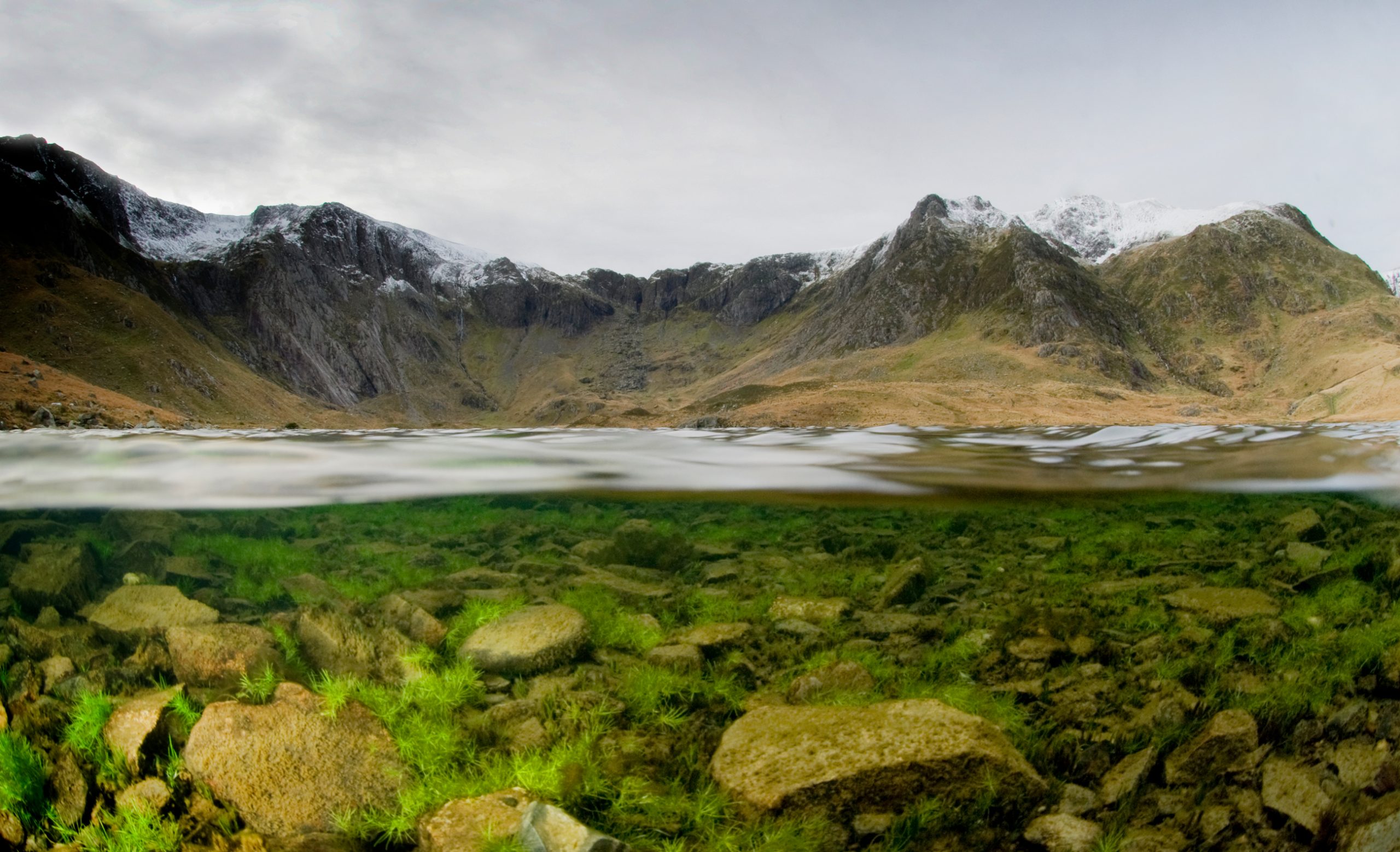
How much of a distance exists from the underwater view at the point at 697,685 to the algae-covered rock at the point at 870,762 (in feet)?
0.06

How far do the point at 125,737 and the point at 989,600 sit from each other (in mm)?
7304

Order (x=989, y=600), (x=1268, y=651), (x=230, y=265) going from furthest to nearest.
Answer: (x=230, y=265) < (x=989, y=600) < (x=1268, y=651)

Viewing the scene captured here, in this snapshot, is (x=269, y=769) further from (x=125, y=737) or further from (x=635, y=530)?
(x=635, y=530)

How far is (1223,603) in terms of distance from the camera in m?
6.16

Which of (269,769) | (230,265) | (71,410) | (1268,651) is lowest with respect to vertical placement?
(269,769)

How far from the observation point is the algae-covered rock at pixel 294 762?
3902 mm

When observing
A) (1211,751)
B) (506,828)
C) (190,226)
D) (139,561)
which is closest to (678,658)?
(506,828)

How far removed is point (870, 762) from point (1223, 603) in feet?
15.8

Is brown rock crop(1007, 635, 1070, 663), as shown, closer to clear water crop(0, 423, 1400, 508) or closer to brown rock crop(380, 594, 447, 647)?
brown rock crop(380, 594, 447, 647)

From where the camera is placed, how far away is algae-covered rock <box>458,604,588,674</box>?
16.5 ft

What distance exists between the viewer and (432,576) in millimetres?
7145

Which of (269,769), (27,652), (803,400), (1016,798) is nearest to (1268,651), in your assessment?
(1016,798)

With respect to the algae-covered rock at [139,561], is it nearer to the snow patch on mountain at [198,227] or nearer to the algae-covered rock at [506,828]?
the algae-covered rock at [506,828]

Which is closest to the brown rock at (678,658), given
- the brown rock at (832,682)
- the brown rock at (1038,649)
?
the brown rock at (832,682)
